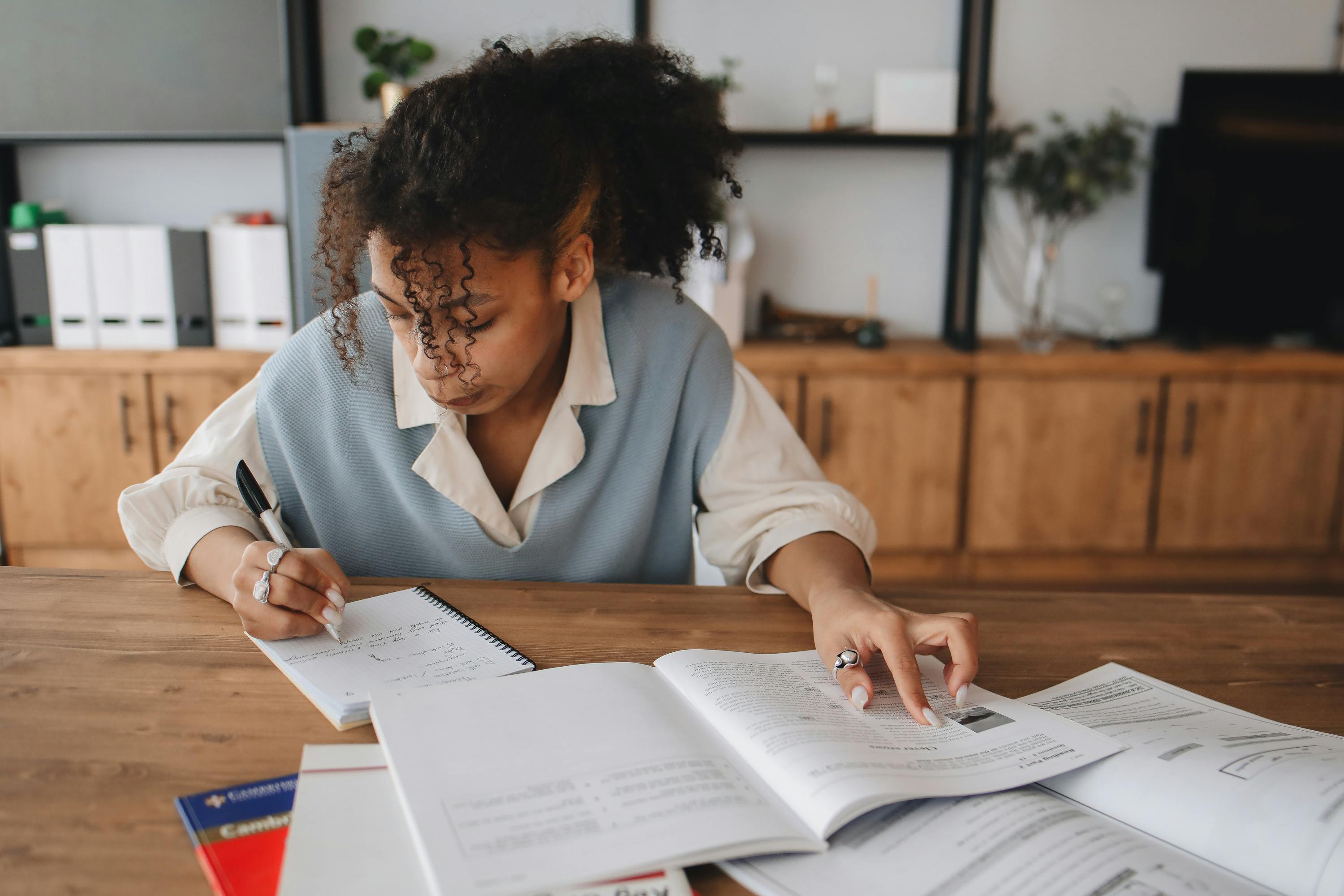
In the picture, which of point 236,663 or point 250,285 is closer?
point 236,663

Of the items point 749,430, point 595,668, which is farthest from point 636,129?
point 595,668

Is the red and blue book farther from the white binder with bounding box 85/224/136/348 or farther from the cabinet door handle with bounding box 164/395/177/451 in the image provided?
the white binder with bounding box 85/224/136/348

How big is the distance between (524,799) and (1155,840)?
39cm

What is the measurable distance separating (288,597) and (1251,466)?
2827 millimetres

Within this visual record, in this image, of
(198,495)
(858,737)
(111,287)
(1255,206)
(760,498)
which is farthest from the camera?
(1255,206)

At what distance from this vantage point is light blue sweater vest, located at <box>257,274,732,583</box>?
114cm

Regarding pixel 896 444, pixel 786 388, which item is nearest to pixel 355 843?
pixel 786 388

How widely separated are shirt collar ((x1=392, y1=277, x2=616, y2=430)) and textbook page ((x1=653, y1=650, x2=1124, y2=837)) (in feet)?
1.47

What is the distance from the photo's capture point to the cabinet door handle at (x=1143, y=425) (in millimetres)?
2783

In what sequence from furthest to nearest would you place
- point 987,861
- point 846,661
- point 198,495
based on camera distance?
point 198,495, point 846,661, point 987,861

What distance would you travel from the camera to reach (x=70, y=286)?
2660 millimetres

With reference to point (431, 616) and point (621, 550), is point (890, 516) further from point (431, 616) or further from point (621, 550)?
point (431, 616)

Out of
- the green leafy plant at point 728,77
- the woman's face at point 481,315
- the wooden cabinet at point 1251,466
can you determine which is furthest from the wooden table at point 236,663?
the green leafy plant at point 728,77

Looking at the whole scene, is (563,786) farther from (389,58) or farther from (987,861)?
(389,58)
